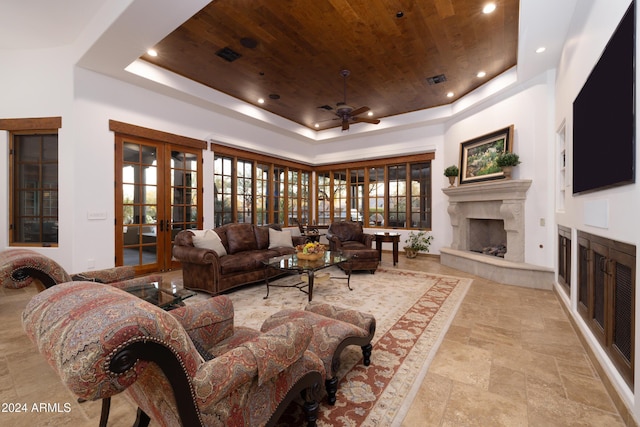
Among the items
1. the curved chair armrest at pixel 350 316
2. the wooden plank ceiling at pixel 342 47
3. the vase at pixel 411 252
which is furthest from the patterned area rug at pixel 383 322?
the wooden plank ceiling at pixel 342 47

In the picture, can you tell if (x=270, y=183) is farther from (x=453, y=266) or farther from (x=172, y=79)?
(x=453, y=266)

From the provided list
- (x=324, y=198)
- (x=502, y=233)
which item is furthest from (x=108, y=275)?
(x=324, y=198)

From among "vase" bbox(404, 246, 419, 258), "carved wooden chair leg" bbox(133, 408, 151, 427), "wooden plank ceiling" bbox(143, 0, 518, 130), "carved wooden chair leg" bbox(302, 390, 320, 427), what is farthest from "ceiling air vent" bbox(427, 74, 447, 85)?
"carved wooden chair leg" bbox(133, 408, 151, 427)

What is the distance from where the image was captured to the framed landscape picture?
16.6 feet

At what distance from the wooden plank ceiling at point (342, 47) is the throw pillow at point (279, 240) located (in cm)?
276

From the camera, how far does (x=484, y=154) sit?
5492 millimetres

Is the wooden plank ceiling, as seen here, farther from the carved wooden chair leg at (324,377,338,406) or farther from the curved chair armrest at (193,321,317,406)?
the carved wooden chair leg at (324,377,338,406)

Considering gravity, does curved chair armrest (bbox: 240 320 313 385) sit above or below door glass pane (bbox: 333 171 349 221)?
below

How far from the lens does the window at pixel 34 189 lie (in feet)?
14.5

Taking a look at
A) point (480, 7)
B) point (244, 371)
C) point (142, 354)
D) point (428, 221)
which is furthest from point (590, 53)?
point (428, 221)

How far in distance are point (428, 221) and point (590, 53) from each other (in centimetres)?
501

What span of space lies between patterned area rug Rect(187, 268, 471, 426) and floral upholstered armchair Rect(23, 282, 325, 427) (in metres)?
0.48

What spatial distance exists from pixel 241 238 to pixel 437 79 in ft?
14.7

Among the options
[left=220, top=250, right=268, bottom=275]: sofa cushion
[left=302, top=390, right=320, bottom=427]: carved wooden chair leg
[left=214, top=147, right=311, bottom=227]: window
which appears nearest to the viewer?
[left=302, top=390, right=320, bottom=427]: carved wooden chair leg
